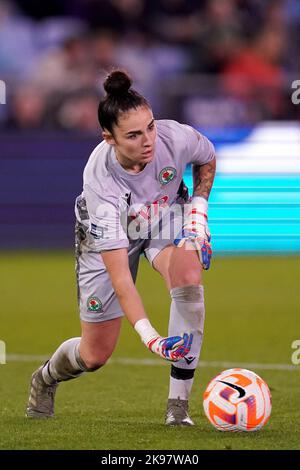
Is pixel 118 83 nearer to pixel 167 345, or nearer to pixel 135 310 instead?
pixel 135 310

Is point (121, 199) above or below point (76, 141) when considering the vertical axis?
below

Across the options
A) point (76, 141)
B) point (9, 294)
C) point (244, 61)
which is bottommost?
point (9, 294)

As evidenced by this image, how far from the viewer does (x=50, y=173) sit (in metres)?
15.2

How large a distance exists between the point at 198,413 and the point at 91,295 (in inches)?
37.3

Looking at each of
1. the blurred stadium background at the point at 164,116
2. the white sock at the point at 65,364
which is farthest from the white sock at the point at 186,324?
the blurred stadium background at the point at 164,116

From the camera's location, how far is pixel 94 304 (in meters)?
6.64

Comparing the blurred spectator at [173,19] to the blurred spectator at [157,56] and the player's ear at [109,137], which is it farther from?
the player's ear at [109,137]

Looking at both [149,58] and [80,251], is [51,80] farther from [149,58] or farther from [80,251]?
[80,251]

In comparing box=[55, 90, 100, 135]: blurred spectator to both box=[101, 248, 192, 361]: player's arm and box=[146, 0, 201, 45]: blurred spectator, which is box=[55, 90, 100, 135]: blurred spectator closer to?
box=[146, 0, 201, 45]: blurred spectator

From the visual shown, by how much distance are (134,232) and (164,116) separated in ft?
27.9

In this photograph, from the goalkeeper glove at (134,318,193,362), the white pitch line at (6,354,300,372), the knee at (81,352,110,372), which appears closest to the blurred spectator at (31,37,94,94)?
the white pitch line at (6,354,300,372)

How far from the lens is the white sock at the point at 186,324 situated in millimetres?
6480

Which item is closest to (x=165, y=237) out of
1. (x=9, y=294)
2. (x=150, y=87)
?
(x=9, y=294)

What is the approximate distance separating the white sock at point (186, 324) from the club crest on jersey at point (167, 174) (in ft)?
1.86
